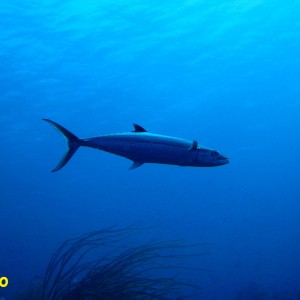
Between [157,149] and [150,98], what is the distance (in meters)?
22.1

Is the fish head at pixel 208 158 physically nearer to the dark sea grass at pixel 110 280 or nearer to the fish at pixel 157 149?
the fish at pixel 157 149

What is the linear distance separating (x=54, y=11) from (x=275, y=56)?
50.8 feet

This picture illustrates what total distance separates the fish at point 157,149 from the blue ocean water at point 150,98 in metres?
2.62

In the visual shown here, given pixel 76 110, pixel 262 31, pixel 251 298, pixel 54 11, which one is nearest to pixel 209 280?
pixel 251 298

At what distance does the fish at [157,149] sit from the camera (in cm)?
395

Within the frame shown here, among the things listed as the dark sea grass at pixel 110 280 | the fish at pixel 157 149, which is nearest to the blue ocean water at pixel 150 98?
the dark sea grass at pixel 110 280

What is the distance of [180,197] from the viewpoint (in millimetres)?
53625

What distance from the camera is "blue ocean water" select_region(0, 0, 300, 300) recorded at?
59.3ft

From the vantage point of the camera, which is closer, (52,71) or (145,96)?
(52,71)

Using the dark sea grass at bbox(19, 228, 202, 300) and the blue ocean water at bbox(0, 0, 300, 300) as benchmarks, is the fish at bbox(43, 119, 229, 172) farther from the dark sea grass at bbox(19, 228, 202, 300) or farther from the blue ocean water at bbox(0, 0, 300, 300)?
the blue ocean water at bbox(0, 0, 300, 300)

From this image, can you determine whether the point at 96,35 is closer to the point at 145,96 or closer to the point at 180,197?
the point at 145,96

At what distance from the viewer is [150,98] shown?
2572cm

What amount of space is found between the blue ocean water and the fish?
2622mm

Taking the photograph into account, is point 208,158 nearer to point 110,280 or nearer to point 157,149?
point 157,149
